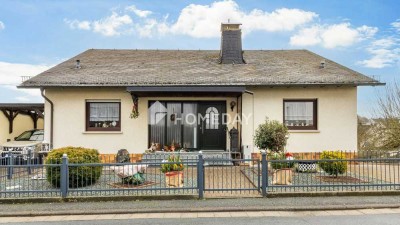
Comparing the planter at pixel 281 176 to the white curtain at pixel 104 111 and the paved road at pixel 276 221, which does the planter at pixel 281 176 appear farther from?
the white curtain at pixel 104 111

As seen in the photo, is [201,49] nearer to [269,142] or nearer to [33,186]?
[269,142]

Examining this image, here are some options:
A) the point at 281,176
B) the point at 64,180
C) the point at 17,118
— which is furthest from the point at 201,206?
the point at 17,118

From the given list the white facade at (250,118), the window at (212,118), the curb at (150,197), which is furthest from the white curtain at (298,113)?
the curb at (150,197)

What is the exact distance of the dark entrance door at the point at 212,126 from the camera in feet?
51.0

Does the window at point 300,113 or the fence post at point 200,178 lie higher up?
the window at point 300,113

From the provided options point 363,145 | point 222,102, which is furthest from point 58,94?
point 363,145

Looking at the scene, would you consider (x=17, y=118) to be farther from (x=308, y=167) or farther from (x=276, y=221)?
(x=276, y=221)

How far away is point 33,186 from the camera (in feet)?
32.6

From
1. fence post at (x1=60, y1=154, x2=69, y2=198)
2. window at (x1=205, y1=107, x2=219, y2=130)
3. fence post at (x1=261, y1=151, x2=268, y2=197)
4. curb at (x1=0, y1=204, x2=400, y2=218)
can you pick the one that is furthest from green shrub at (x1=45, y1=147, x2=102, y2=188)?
window at (x1=205, y1=107, x2=219, y2=130)

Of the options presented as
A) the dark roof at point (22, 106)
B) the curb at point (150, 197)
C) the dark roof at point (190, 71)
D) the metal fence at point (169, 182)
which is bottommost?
the curb at point (150, 197)

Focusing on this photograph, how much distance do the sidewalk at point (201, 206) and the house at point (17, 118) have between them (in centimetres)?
1103

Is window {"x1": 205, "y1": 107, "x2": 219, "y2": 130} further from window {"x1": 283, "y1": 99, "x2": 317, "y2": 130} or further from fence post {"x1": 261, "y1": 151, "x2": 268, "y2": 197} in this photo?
fence post {"x1": 261, "y1": 151, "x2": 268, "y2": 197}

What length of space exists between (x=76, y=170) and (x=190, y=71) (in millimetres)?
8119

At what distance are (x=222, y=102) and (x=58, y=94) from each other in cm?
695
